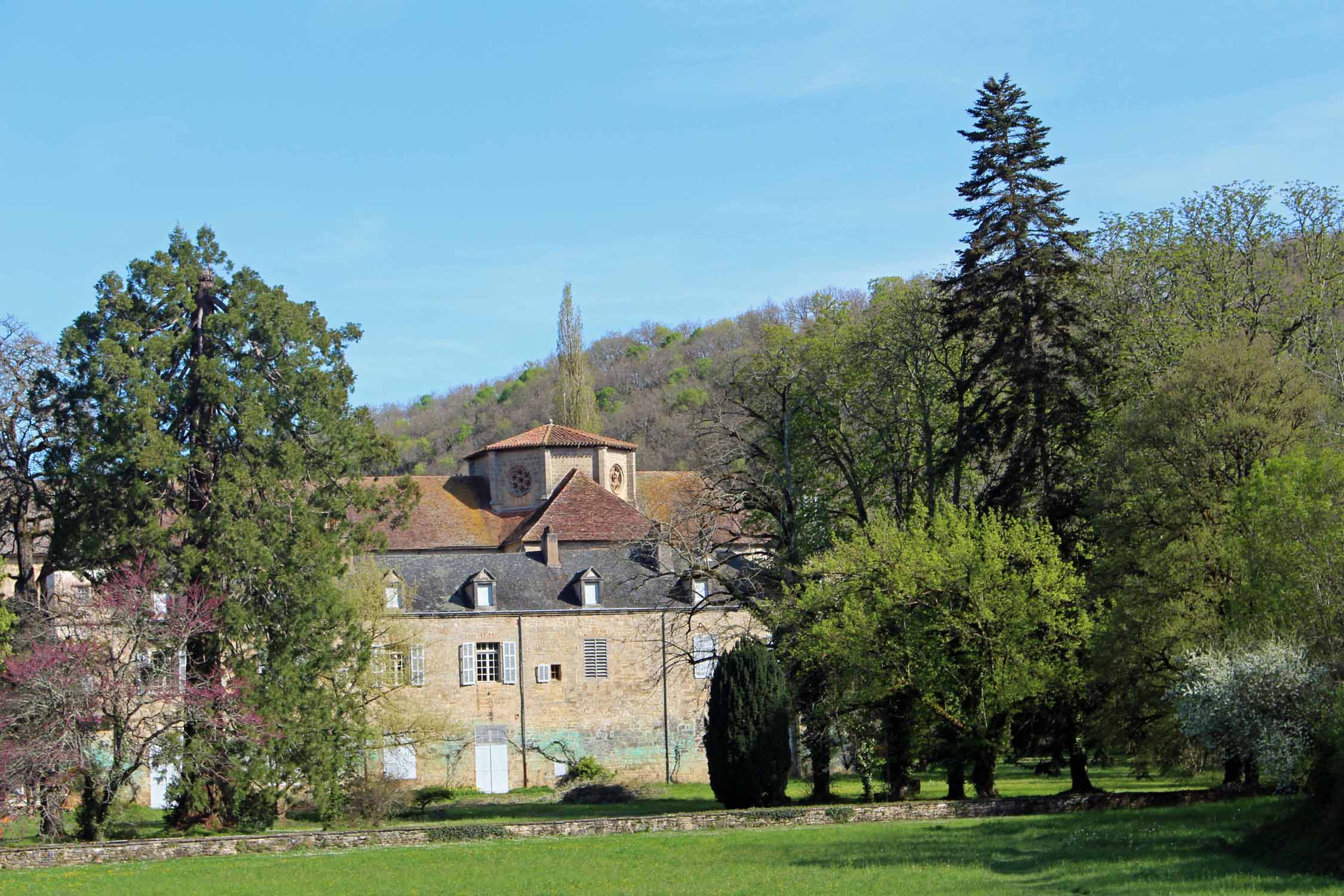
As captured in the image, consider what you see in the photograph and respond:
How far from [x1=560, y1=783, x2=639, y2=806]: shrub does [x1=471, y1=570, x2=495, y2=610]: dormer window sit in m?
7.59

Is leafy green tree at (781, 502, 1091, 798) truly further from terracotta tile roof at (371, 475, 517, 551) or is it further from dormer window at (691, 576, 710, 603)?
terracotta tile roof at (371, 475, 517, 551)

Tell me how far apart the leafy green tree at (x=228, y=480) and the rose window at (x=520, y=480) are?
1176 inches

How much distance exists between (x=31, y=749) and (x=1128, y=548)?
21.9 meters

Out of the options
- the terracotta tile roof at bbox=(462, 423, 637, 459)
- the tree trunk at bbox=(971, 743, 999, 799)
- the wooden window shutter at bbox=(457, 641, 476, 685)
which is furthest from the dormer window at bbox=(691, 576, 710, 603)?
the terracotta tile roof at bbox=(462, 423, 637, 459)

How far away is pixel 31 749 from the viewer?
2634 centimetres

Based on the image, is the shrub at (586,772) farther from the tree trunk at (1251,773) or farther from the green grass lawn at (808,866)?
the tree trunk at (1251,773)

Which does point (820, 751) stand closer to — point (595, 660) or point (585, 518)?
point (595, 660)

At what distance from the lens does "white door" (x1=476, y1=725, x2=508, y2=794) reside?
42.0m

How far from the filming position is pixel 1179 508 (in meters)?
28.4

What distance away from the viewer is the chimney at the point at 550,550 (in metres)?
45.6

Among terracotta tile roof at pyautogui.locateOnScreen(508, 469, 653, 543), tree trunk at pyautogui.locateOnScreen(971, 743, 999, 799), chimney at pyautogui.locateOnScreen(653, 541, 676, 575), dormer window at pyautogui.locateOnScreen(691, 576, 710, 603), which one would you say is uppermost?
terracotta tile roof at pyautogui.locateOnScreen(508, 469, 653, 543)

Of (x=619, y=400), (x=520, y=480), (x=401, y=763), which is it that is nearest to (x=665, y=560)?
(x=401, y=763)

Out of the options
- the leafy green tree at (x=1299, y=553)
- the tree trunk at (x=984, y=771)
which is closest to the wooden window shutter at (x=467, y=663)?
the tree trunk at (x=984, y=771)

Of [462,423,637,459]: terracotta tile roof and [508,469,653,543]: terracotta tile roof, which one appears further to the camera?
[462,423,637,459]: terracotta tile roof
